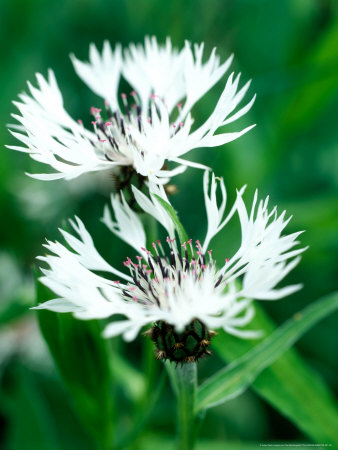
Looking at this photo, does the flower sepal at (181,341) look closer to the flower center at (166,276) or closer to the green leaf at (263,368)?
the flower center at (166,276)

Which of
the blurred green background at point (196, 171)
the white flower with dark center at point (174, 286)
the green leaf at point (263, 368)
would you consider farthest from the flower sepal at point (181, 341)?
the blurred green background at point (196, 171)

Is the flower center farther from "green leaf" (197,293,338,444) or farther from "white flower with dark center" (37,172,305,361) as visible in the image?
"green leaf" (197,293,338,444)

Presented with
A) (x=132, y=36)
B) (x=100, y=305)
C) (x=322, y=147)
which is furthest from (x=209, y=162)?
(x=100, y=305)

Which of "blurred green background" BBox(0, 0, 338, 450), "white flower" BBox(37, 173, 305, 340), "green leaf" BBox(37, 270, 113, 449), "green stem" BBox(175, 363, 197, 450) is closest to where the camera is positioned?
"white flower" BBox(37, 173, 305, 340)

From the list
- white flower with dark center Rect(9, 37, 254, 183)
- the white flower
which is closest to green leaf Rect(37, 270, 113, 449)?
the white flower

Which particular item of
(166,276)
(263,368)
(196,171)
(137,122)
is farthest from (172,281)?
(196,171)

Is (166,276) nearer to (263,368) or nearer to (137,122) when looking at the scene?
(263,368)
